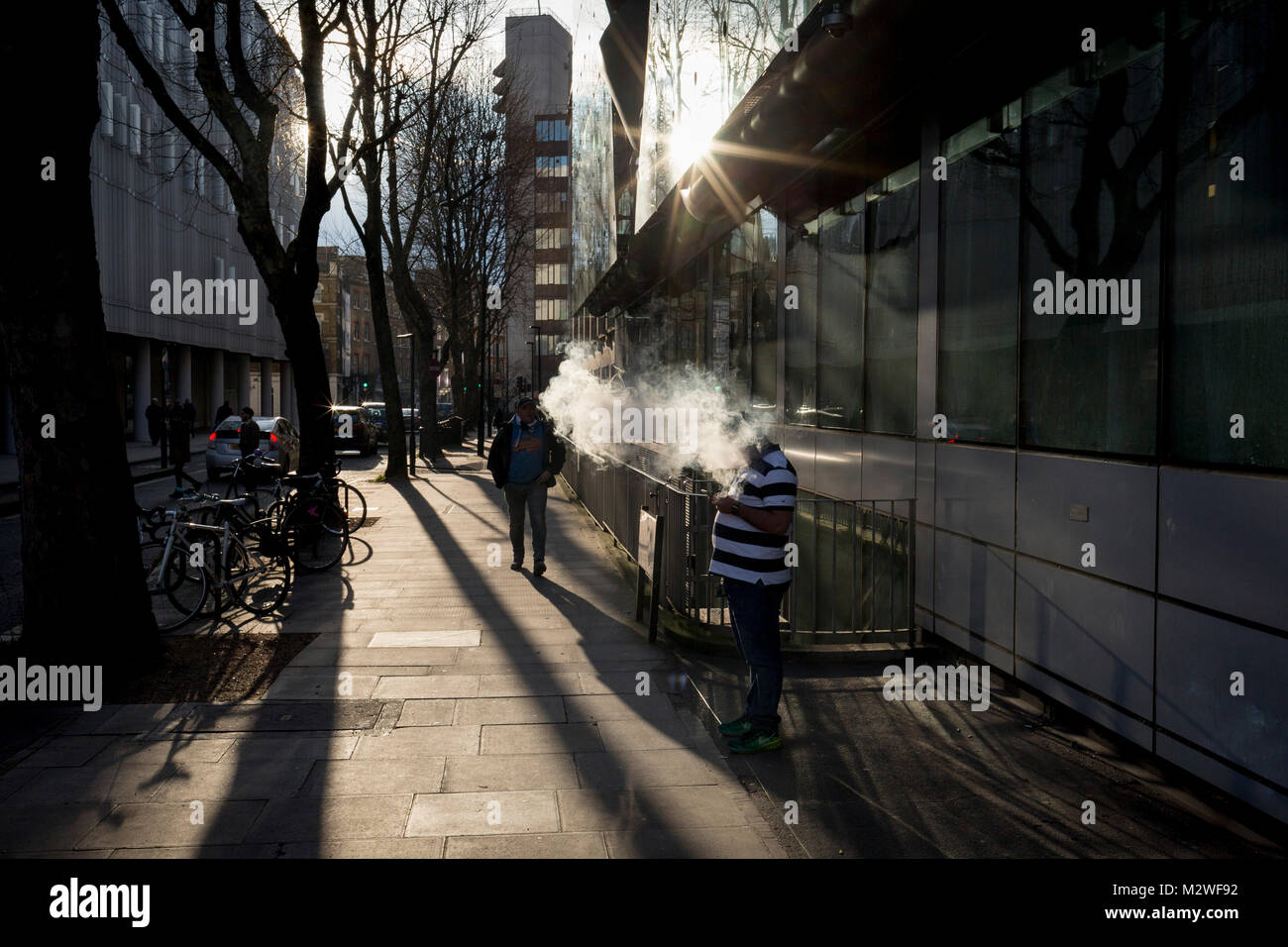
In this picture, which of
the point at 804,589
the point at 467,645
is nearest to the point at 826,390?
the point at 804,589

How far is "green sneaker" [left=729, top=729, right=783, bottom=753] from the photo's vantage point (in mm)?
5660

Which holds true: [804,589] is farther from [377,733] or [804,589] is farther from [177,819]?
[177,819]

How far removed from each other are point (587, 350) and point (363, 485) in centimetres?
2138

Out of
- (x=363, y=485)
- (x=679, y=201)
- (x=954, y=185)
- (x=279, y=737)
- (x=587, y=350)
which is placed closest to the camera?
(x=279, y=737)

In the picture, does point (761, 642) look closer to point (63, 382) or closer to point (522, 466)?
point (63, 382)

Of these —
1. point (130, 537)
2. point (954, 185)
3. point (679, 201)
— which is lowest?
point (130, 537)

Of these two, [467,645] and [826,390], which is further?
[826,390]

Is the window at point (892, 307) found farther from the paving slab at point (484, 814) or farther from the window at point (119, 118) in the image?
the window at point (119, 118)

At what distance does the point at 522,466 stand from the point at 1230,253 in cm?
812

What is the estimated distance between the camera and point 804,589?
11219mm

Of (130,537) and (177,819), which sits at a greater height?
(130,537)

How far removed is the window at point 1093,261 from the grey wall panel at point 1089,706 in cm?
128

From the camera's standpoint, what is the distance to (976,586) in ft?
23.4

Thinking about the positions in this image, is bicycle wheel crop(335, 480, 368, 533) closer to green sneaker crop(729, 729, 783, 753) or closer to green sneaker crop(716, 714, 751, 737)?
green sneaker crop(716, 714, 751, 737)
